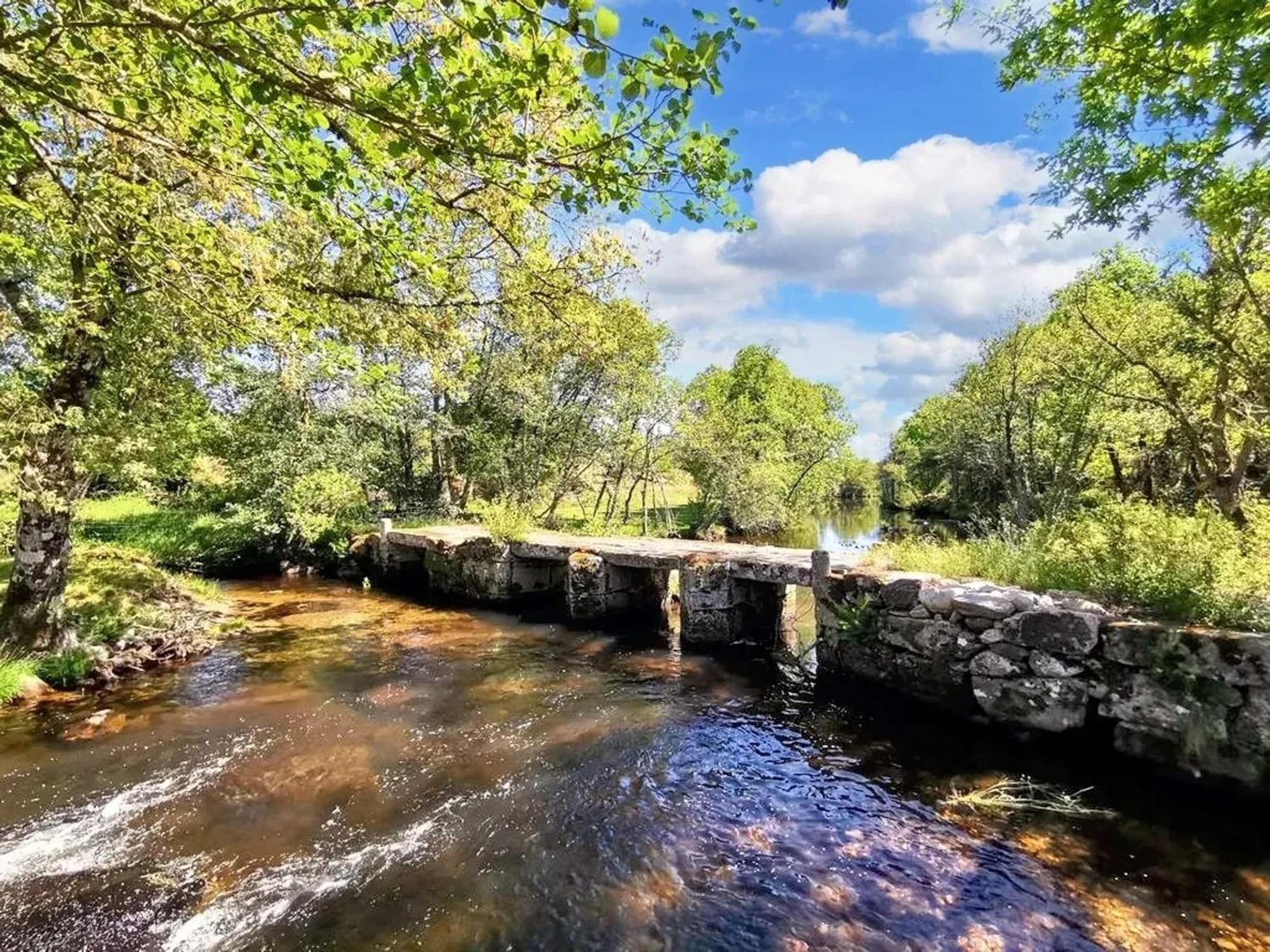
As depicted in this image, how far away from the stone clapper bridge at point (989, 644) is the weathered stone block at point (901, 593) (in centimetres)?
2

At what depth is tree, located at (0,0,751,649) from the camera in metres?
3.07

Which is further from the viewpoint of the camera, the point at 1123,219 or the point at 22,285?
the point at 22,285

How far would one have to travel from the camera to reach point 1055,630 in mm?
7043

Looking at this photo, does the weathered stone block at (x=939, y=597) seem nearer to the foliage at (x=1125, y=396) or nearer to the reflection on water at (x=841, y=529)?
the foliage at (x=1125, y=396)

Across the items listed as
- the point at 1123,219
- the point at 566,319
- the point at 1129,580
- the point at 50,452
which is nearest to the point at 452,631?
the point at 50,452

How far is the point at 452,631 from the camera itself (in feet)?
42.1

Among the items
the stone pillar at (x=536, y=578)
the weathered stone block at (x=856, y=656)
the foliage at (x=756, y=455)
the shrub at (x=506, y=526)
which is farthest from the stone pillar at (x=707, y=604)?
the foliage at (x=756, y=455)

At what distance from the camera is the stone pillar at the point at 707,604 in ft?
38.2

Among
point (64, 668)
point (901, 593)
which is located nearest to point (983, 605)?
point (901, 593)

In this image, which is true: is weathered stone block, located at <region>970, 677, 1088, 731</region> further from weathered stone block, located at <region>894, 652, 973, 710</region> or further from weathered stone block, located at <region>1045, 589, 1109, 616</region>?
weathered stone block, located at <region>1045, 589, 1109, 616</region>

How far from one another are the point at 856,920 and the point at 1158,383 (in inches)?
534

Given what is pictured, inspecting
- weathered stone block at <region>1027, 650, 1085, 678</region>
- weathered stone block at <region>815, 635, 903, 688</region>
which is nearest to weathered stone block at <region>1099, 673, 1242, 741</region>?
weathered stone block at <region>1027, 650, 1085, 678</region>

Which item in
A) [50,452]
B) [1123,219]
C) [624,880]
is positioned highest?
[1123,219]

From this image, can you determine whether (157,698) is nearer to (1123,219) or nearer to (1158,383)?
(1123,219)
